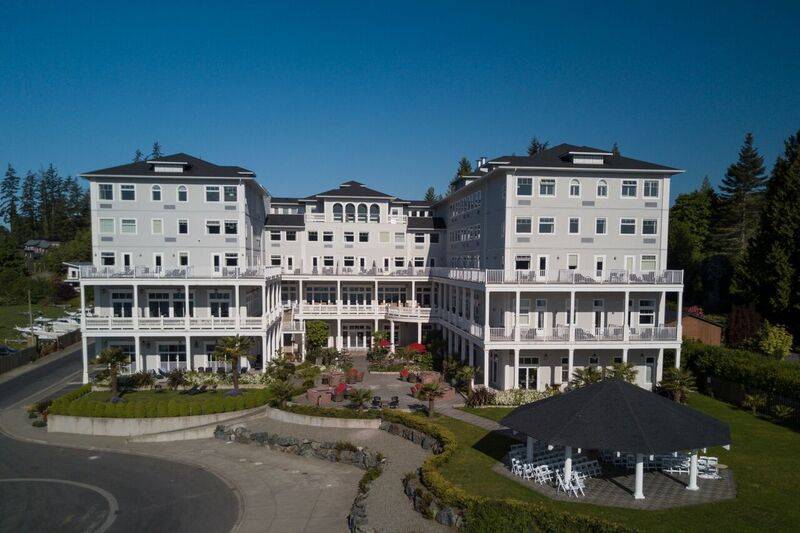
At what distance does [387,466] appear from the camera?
1720 cm

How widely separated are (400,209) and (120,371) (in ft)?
76.5

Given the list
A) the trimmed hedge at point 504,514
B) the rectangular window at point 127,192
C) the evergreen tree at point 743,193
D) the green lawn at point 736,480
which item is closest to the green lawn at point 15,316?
the rectangular window at point 127,192

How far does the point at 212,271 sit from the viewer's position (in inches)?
1148

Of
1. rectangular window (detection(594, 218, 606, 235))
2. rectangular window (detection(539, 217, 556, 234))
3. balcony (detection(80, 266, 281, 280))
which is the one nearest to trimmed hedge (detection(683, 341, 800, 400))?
rectangular window (detection(594, 218, 606, 235))

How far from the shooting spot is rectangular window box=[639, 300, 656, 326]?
2761 centimetres

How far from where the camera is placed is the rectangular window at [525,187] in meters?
27.0

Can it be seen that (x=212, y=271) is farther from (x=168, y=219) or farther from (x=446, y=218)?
(x=446, y=218)

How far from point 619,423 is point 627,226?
16303mm

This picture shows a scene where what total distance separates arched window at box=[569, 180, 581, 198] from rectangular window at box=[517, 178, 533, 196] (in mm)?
2240

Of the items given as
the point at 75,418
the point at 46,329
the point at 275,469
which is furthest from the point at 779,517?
the point at 46,329

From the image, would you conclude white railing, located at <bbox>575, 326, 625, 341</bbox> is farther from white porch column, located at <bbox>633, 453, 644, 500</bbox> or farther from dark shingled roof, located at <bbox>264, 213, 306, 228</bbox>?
dark shingled roof, located at <bbox>264, 213, 306, 228</bbox>

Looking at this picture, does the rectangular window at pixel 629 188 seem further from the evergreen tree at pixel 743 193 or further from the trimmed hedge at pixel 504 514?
the evergreen tree at pixel 743 193

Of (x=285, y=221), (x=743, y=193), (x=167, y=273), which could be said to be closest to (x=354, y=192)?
(x=285, y=221)

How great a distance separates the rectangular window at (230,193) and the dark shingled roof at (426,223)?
14672 mm
